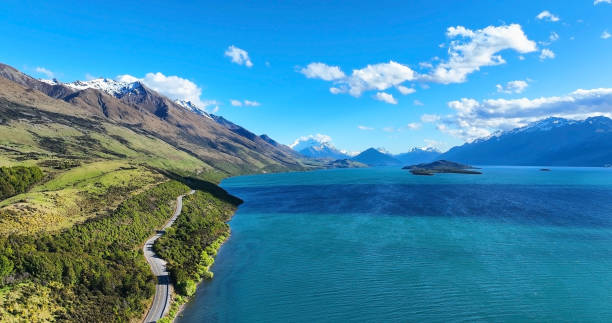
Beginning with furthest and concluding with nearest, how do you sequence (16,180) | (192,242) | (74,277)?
(16,180) → (192,242) → (74,277)

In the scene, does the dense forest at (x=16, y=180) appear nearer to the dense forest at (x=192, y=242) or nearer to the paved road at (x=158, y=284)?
the dense forest at (x=192, y=242)

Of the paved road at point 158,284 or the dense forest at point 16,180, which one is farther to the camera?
the dense forest at point 16,180

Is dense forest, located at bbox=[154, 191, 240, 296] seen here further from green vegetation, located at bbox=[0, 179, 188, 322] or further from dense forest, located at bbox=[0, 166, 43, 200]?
dense forest, located at bbox=[0, 166, 43, 200]

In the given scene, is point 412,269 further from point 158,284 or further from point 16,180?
point 16,180

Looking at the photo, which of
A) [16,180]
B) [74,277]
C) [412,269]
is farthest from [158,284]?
[16,180]

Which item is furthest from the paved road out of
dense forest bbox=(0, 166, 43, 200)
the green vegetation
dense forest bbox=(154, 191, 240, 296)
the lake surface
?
dense forest bbox=(0, 166, 43, 200)

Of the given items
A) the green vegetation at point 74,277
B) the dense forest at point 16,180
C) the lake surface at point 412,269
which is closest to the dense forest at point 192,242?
the lake surface at point 412,269

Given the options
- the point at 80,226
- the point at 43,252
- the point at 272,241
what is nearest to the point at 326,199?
the point at 272,241
